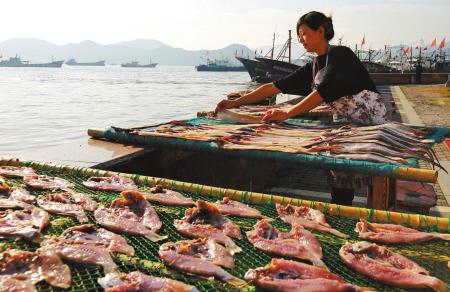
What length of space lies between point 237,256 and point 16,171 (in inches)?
112

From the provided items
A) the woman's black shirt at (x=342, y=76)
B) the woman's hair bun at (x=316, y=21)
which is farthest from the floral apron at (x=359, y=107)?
the woman's hair bun at (x=316, y=21)

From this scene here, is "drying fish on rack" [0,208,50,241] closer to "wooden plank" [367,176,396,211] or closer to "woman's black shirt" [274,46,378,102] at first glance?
"wooden plank" [367,176,396,211]

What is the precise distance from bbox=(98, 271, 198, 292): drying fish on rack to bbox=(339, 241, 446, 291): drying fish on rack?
3.51 ft

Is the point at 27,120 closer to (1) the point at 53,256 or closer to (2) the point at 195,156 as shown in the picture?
(2) the point at 195,156

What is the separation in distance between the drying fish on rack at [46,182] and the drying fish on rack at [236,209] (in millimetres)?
1529

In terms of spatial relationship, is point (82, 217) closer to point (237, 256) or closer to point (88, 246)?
point (88, 246)

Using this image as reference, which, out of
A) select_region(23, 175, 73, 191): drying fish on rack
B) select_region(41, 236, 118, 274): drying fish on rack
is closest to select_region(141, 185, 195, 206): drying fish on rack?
select_region(23, 175, 73, 191): drying fish on rack

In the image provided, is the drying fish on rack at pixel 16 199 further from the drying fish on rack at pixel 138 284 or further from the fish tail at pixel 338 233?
the fish tail at pixel 338 233

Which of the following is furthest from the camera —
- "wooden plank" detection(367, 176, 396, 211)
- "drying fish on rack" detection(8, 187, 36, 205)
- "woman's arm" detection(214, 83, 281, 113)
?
"woman's arm" detection(214, 83, 281, 113)

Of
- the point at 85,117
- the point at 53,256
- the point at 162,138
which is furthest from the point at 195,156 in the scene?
the point at 85,117

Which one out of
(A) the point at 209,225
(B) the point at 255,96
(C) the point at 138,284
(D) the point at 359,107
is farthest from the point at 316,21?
(C) the point at 138,284

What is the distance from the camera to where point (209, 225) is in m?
3.10

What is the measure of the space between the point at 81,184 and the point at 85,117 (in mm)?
27894

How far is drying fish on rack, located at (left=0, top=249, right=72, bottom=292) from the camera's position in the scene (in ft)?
7.40
